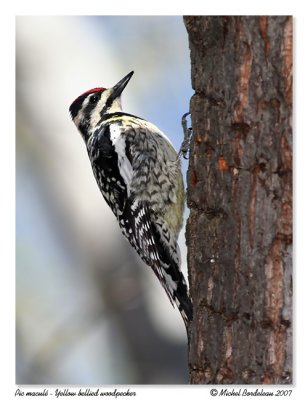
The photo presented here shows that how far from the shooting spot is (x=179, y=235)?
9.09ft

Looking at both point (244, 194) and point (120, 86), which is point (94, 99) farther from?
point (244, 194)

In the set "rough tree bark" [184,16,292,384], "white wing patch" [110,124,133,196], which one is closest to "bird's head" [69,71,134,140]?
"white wing patch" [110,124,133,196]

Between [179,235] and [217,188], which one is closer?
[217,188]

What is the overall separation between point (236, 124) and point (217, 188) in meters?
0.23

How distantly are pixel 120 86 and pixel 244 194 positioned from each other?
3.29ft

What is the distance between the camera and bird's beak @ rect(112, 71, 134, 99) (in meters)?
2.75

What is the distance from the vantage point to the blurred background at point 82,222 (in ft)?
8.27

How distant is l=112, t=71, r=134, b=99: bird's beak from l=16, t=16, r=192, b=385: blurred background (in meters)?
0.02

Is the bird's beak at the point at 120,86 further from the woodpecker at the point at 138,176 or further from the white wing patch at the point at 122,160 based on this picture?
the white wing patch at the point at 122,160

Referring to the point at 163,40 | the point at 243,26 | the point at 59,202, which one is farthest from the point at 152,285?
the point at 243,26

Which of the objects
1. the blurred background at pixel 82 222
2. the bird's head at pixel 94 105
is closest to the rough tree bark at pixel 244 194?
the blurred background at pixel 82 222

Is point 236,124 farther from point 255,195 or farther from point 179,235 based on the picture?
point 179,235

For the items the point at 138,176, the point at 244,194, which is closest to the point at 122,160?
the point at 138,176

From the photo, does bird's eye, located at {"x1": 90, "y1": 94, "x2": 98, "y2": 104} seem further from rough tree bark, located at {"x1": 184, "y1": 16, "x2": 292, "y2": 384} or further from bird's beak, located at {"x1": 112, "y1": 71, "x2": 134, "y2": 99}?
rough tree bark, located at {"x1": 184, "y1": 16, "x2": 292, "y2": 384}
